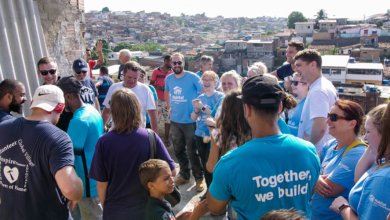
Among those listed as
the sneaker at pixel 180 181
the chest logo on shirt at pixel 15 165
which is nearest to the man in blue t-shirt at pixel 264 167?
the chest logo on shirt at pixel 15 165

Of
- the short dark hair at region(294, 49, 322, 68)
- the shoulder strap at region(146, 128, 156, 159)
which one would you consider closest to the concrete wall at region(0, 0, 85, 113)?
the shoulder strap at region(146, 128, 156, 159)

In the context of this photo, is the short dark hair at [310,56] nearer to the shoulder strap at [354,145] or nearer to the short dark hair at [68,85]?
the shoulder strap at [354,145]

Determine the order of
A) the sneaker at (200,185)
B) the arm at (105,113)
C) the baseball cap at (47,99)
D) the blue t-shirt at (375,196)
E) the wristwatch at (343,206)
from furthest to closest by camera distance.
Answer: the arm at (105,113) → the sneaker at (200,185) → the baseball cap at (47,99) → the wristwatch at (343,206) → the blue t-shirt at (375,196)

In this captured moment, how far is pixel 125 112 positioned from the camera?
279 cm

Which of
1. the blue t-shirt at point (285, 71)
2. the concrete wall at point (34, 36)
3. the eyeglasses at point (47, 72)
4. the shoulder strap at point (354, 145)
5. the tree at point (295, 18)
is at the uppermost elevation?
the concrete wall at point (34, 36)

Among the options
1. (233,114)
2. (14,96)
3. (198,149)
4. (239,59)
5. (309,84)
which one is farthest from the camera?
(239,59)

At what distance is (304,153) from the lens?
2059 millimetres

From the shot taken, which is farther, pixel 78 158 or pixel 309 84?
pixel 309 84

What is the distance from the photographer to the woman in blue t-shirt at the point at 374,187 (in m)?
1.80

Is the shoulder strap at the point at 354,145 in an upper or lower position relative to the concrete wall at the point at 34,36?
lower

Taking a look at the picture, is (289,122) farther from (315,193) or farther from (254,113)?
(254,113)

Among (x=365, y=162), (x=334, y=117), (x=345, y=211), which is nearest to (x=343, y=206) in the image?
(x=345, y=211)

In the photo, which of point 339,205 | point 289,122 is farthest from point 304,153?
point 289,122

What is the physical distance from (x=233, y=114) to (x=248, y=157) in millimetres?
634
